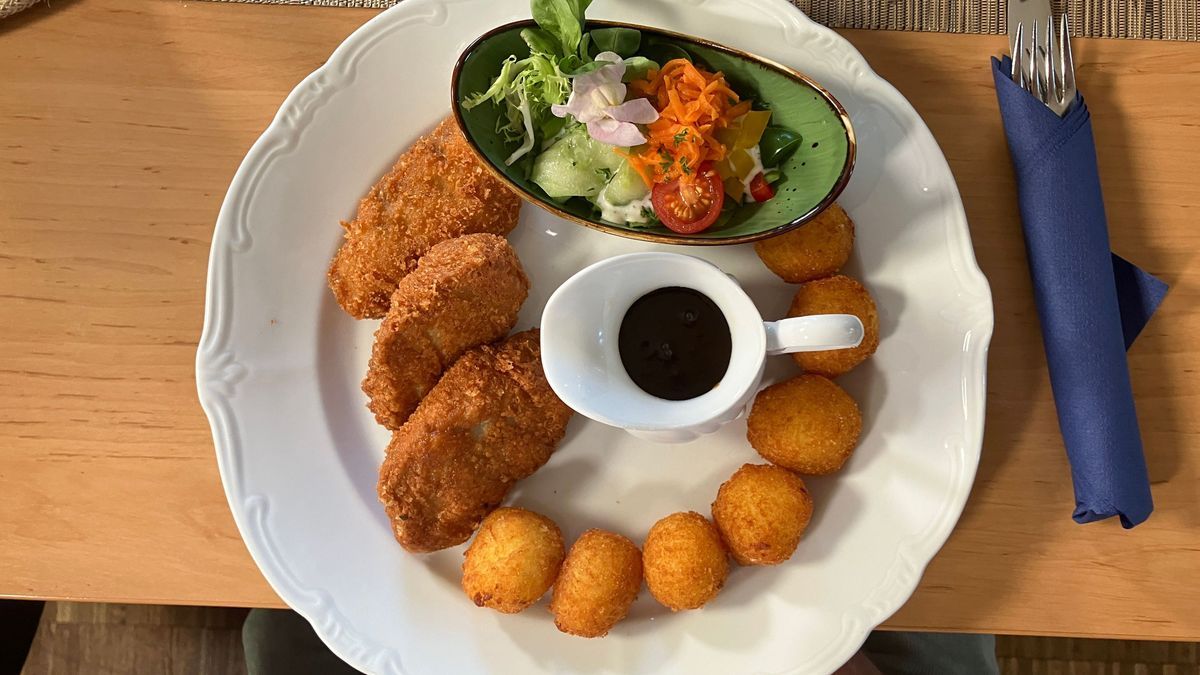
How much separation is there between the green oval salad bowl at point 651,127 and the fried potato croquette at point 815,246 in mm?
68

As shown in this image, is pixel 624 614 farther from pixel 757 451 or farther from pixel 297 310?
pixel 297 310

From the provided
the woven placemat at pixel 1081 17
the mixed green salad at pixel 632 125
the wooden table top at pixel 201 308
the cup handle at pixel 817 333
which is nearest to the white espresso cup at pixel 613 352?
the cup handle at pixel 817 333

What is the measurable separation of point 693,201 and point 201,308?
1.07 m

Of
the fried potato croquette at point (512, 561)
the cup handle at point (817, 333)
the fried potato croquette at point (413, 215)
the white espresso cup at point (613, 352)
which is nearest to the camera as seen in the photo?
the cup handle at point (817, 333)

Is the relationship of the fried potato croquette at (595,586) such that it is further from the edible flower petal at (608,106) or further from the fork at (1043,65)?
the fork at (1043,65)

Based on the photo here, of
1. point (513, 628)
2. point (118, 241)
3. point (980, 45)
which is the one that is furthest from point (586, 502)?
point (980, 45)

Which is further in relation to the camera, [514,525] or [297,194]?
[297,194]

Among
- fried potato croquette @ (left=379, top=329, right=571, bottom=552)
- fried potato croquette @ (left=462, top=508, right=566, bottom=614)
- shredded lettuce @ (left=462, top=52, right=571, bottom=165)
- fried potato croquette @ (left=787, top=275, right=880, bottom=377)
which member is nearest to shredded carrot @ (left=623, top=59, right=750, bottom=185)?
shredded lettuce @ (left=462, top=52, right=571, bottom=165)

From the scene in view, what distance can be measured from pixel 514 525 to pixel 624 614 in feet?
0.92

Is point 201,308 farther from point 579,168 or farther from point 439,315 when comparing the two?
point 579,168

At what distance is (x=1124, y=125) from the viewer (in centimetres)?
172

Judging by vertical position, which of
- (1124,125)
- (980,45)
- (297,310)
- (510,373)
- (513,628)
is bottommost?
(513,628)

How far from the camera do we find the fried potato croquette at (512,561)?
159 cm

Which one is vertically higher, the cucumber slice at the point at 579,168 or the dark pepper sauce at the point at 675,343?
the cucumber slice at the point at 579,168
